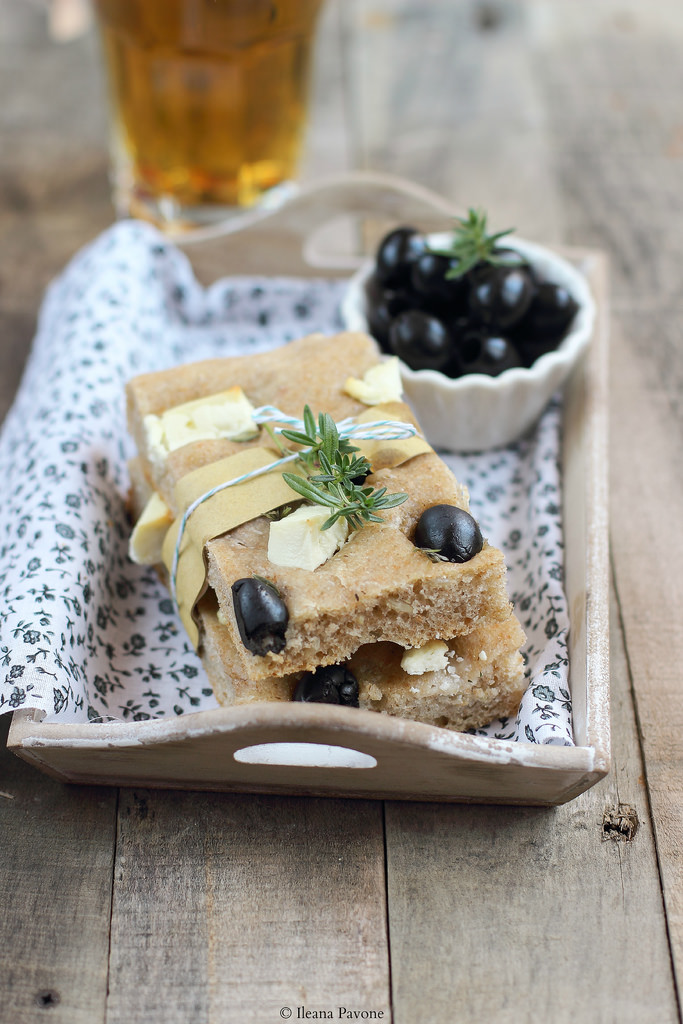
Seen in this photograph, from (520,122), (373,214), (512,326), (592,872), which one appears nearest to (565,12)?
(520,122)

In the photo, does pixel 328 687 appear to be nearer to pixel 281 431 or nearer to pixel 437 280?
pixel 281 431

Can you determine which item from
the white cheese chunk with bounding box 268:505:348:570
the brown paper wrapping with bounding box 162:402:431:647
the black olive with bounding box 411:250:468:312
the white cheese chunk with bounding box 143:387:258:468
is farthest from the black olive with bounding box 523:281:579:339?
the white cheese chunk with bounding box 268:505:348:570

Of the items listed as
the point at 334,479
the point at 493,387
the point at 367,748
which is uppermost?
the point at 493,387

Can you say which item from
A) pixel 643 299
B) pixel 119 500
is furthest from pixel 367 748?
pixel 643 299

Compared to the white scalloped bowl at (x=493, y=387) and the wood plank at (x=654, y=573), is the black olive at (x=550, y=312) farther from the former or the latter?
the wood plank at (x=654, y=573)

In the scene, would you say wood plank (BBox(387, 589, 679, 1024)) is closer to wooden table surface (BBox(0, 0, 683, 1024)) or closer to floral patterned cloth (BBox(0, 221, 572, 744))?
wooden table surface (BBox(0, 0, 683, 1024))

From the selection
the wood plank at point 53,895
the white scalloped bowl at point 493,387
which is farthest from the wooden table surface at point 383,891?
the white scalloped bowl at point 493,387

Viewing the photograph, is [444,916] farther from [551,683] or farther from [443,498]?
[443,498]
